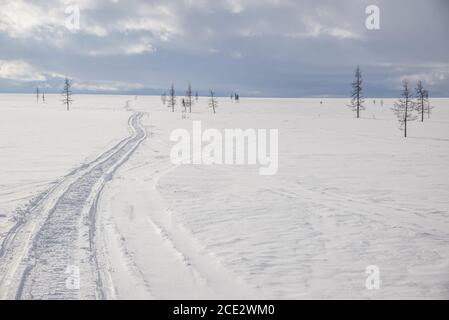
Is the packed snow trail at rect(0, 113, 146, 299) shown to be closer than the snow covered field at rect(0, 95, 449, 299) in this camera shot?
Yes

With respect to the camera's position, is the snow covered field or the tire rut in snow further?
the snow covered field

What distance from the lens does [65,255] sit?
25.8ft

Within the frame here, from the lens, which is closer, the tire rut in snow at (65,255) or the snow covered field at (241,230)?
the tire rut in snow at (65,255)

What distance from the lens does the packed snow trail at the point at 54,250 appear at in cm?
644

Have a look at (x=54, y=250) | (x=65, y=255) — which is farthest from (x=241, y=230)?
(x=54, y=250)

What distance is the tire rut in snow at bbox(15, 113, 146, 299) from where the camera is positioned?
6379 millimetres

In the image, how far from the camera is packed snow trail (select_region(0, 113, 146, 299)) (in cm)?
644

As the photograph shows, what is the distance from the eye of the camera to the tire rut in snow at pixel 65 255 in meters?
6.38

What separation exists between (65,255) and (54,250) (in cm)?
42

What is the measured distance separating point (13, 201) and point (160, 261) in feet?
23.9

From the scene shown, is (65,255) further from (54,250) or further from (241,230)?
(241,230)

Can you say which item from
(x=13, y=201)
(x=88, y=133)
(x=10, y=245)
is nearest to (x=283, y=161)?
(x=13, y=201)

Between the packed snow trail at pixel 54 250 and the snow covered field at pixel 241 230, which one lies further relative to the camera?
the snow covered field at pixel 241 230

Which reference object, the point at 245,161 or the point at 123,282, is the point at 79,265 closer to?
the point at 123,282
